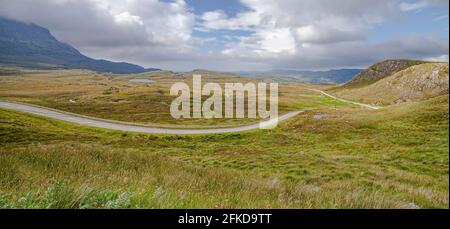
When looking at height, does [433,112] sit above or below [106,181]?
below

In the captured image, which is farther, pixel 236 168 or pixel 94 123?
pixel 94 123

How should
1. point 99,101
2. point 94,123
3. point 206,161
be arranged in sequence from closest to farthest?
point 206,161
point 94,123
point 99,101

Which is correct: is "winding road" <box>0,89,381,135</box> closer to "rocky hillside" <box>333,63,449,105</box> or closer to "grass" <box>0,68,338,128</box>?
"grass" <box>0,68,338,128</box>

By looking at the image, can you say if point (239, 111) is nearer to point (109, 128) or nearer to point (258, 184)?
point (109, 128)

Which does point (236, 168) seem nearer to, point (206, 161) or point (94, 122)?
point (206, 161)

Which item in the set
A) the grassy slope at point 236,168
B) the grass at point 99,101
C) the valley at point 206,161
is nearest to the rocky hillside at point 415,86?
the grassy slope at point 236,168

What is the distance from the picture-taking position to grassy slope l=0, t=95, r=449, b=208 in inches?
235

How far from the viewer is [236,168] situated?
2633cm

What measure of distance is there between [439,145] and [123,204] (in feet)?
129

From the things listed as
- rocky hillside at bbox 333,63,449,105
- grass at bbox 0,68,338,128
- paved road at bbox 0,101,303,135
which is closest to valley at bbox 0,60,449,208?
grass at bbox 0,68,338,128

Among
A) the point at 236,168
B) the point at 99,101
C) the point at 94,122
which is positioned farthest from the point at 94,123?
→ the point at 236,168
